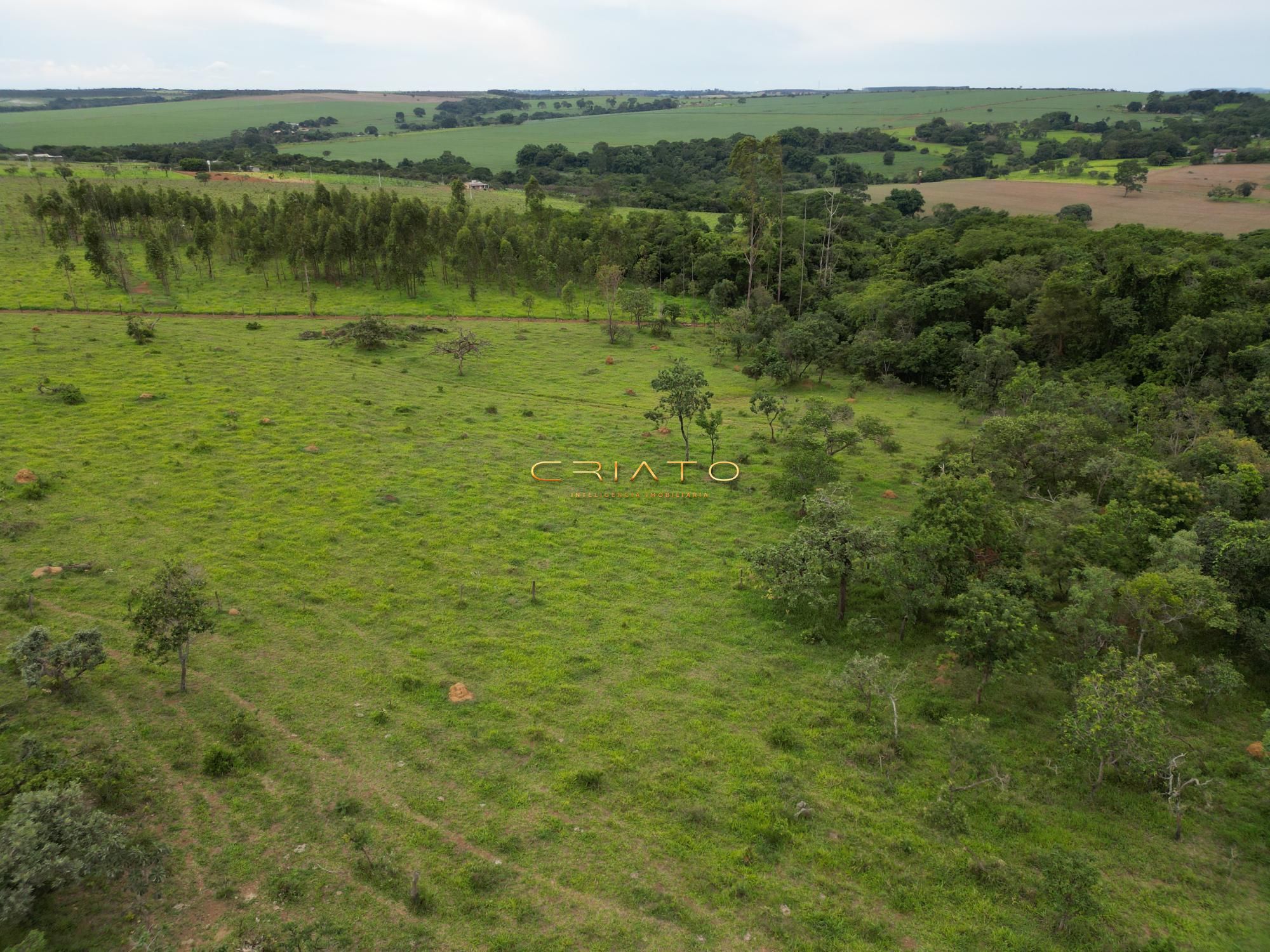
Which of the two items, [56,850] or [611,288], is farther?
[611,288]

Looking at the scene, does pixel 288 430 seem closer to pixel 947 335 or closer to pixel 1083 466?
pixel 1083 466

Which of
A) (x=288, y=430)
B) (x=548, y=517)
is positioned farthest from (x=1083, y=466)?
(x=288, y=430)

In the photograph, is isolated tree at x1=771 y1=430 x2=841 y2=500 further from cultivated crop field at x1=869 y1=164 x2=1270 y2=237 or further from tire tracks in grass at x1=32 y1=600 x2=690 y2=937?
cultivated crop field at x1=869 y1=164 x2=1270 y2=237

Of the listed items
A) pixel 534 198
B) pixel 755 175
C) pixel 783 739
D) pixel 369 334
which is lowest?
pixel 783 739

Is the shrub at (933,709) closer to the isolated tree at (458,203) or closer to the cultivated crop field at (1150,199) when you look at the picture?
the cultivated crop field at (1150,199)

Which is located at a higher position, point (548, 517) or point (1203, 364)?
point (1203, 364)

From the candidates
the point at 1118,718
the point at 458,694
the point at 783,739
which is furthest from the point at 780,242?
the point at 458,694

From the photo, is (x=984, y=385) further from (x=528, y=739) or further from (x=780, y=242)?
(x=528, y=739)

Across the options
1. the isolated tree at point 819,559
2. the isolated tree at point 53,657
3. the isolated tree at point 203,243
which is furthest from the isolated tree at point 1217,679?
the isolated tree at point 203,243
